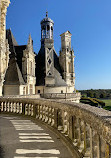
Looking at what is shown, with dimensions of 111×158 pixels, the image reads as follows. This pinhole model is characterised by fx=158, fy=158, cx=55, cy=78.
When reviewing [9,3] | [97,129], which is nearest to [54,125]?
[97,129]

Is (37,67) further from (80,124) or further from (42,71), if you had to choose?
(80,124)

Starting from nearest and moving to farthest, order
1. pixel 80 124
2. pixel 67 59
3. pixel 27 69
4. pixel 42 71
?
pixel 80 124
pixel 27 69
pixel 42 71
pixel 67 59

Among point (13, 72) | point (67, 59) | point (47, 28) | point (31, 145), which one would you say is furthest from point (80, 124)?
point (47, 28)

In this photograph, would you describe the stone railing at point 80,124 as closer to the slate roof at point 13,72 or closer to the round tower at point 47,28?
the slate roof at point 13,72

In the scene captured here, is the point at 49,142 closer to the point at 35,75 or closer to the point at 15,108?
the point at 15,108

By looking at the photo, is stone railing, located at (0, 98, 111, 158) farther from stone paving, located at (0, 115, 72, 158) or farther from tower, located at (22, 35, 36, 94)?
tower, located at (22, 35, 36, 94)

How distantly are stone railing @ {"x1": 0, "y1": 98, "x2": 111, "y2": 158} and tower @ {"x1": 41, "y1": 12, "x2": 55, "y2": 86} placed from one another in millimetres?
28751

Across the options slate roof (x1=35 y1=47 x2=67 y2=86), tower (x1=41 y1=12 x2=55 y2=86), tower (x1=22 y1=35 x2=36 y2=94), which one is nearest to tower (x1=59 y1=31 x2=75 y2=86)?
slate roof (x1=35 y1=47 x2=67 y2=86)

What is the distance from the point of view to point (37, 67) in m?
41.4

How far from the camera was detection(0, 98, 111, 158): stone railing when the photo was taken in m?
2.54

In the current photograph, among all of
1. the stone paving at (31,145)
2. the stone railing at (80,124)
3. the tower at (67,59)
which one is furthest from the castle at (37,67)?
the stone paving at (31,145)

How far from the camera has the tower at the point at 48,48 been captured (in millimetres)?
38256

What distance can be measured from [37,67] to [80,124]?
125 feet

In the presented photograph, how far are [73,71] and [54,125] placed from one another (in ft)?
127
